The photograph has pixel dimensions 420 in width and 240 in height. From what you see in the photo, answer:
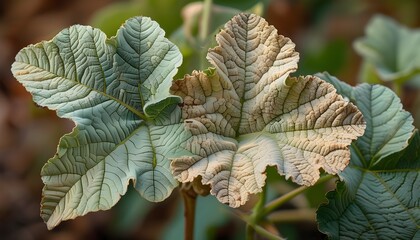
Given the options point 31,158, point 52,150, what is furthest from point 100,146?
point 31,158

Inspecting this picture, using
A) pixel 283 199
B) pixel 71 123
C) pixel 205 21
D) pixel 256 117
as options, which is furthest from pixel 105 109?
pixel 71 123

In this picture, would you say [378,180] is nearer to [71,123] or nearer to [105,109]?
[105,109]

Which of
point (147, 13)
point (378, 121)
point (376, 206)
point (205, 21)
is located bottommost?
point (376, 206)

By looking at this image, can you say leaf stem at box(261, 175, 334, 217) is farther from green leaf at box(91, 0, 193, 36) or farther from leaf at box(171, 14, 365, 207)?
green leaf at box(91, 0, 193, 36)

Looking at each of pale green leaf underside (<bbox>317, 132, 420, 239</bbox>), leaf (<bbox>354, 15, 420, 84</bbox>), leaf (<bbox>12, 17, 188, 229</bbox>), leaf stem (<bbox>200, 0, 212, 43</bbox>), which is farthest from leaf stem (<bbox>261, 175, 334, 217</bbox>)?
leaf (<bbox>354, 15, 420, 84</bbox>)

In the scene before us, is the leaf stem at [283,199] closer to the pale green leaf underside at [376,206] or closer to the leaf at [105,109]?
the pale green leaf underside at [376,206]

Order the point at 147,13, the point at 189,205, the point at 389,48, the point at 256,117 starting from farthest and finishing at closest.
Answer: the point at 147,13
the point at 389,48
the point at 189,205
the point at 256,117
